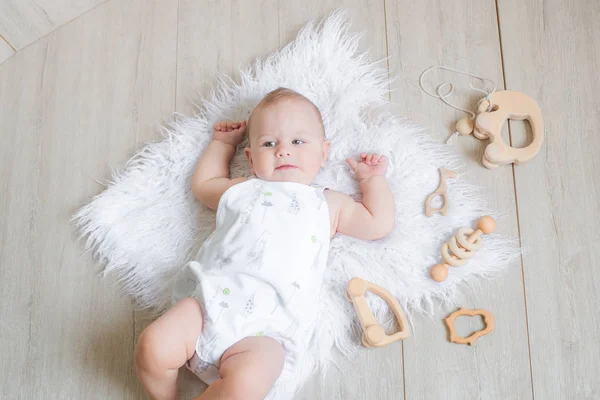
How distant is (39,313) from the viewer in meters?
1.31

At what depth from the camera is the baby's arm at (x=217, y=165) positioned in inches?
51.1

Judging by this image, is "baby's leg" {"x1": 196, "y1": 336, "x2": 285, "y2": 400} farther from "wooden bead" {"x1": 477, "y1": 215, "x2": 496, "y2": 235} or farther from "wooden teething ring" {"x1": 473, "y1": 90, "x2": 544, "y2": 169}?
"wooden teething ring" {"x1": 473, "y1": 90, "x2": 544, "y2": 169}

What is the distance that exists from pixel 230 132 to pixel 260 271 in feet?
1.28

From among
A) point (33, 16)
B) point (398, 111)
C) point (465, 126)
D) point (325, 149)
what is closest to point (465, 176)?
point (465, 126)

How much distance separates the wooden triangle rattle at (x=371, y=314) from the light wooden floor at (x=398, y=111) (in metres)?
0.05

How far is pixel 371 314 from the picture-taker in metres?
1.21

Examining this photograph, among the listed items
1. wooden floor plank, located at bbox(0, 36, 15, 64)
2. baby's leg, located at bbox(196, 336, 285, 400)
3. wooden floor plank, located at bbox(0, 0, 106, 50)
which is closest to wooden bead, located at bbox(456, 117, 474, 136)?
baby's leg, located at bbox(196, 336, 285, 400)

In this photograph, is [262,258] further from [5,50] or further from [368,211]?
[5,50]

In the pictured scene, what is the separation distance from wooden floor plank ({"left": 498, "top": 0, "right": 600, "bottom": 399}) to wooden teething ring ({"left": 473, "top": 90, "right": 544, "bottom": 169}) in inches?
1.4

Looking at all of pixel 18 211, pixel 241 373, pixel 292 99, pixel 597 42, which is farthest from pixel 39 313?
pixel 597 42

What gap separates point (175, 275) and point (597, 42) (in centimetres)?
116

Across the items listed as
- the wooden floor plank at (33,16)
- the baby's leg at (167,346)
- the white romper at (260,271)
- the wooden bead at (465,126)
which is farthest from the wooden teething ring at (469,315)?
the wooden floor plank at (33,16)

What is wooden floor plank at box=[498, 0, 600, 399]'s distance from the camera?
121 cm

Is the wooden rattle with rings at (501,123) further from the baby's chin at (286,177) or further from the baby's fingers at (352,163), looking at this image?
the baby's chin at (286,177)
